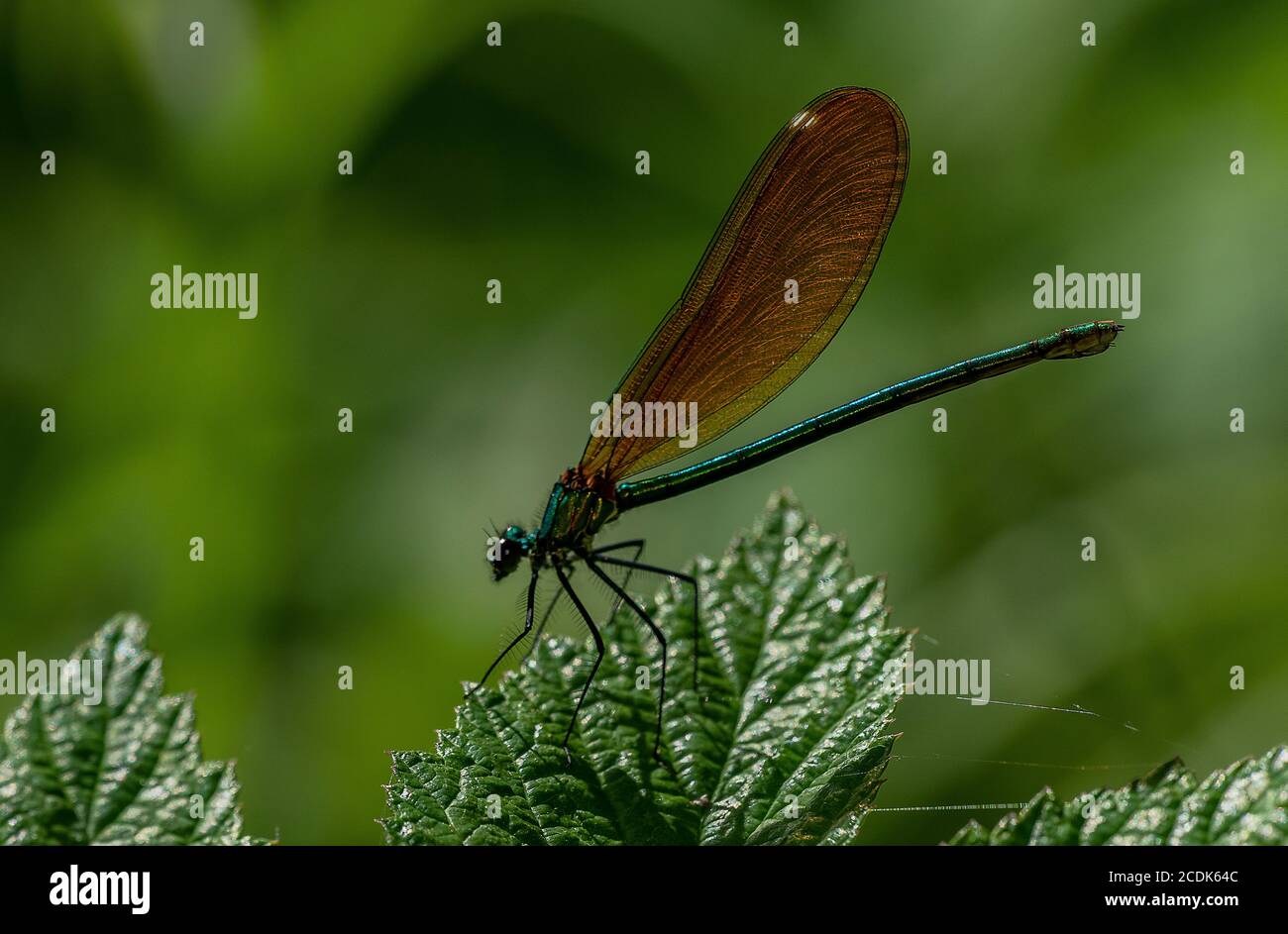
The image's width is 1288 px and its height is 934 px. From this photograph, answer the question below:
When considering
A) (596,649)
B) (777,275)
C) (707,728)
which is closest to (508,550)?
(596,649)

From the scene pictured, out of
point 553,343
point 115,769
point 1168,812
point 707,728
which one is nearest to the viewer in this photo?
point 1168,812

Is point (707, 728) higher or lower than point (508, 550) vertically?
lower

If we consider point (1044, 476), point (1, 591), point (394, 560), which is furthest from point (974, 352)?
point (1, 591)

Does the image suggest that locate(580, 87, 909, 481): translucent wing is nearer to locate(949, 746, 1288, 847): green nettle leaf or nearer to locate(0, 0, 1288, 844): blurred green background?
locate(0, 0, 1288, 844): blurred green background

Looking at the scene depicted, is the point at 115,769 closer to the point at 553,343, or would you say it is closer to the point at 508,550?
the point at 508,550

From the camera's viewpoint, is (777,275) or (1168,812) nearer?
(1168,812)
